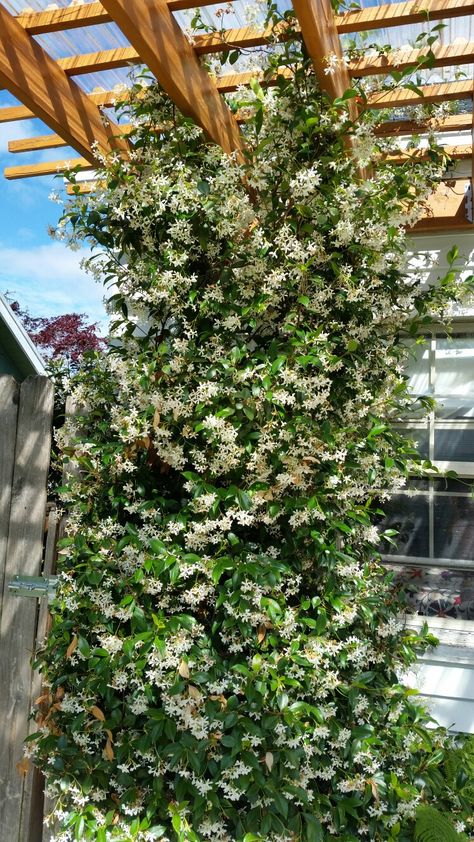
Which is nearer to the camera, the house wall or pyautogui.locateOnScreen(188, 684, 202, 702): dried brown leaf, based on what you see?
pyautogui.locateOnScreen(188, 684, 202, 702): dried brown leaf

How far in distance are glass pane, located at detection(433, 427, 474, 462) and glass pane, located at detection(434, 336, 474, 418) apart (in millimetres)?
94

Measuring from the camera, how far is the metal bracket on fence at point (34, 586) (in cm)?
238

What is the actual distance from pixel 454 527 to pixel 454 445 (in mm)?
448

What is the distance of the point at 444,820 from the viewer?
2236 millimetres

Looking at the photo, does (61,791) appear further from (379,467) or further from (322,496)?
(379,467)

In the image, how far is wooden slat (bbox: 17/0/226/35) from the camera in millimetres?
2021

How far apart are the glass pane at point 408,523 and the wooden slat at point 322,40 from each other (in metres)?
2.14

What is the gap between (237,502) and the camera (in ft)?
6.59

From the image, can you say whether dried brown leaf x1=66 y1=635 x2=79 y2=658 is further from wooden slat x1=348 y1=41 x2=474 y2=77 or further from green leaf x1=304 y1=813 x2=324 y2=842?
wooden slat x1=348 y1=41 x2=474 y2=77

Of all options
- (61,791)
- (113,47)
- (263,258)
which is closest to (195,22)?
(113,47)

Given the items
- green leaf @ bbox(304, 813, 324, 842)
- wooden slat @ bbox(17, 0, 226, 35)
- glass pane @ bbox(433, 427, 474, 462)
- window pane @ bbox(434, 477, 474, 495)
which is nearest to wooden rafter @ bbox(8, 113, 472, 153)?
wooden slat @ bbox(17, 0, 226, 35)

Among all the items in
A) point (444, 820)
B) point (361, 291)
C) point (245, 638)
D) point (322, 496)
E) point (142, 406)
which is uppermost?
point (361, 291)

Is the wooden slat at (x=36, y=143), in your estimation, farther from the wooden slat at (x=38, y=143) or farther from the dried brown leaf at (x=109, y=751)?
the dried brown leaf at (x=109, y=751)

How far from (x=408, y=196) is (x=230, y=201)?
2.15 ft
